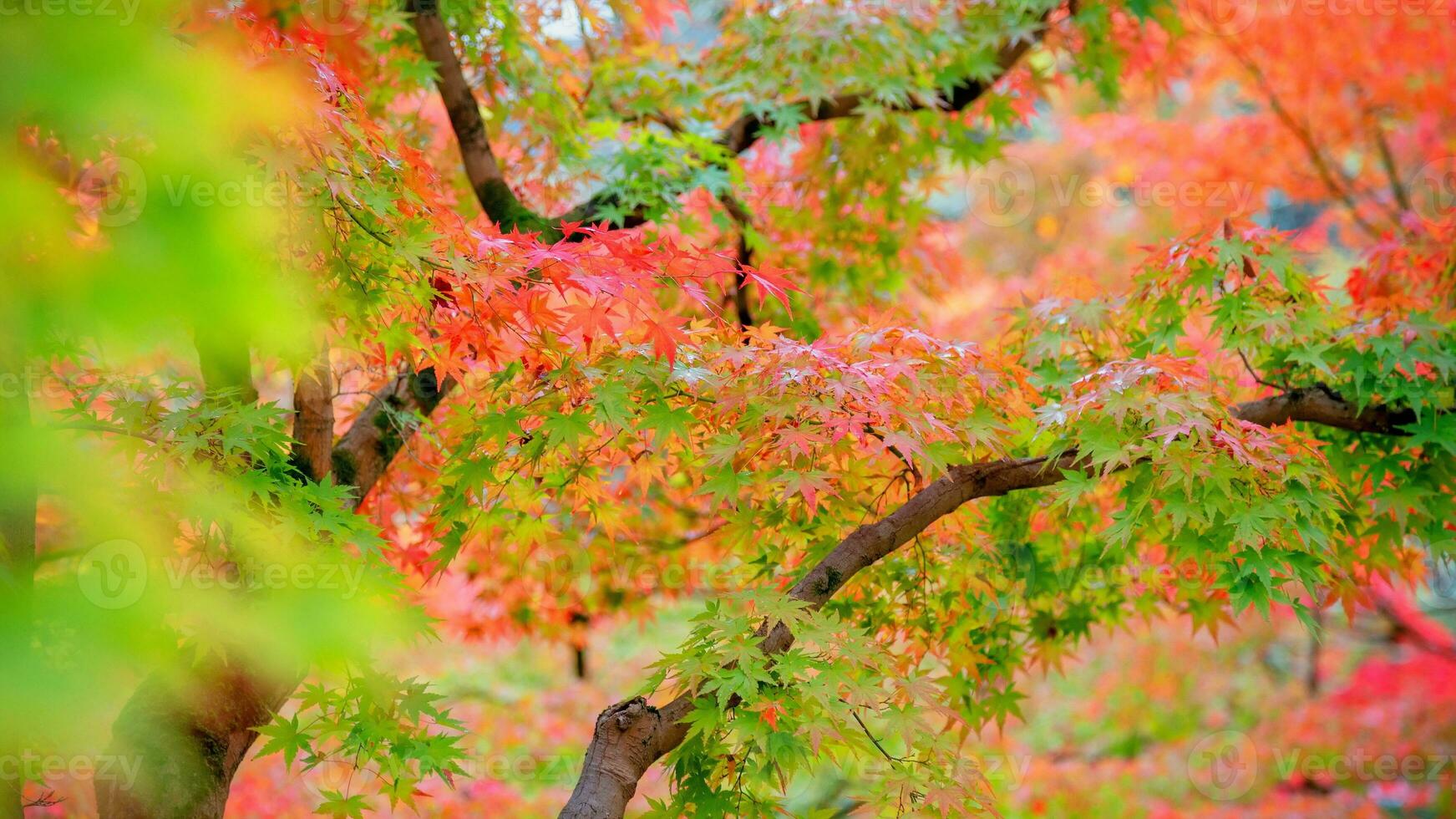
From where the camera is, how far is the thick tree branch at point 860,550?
8.47 ft

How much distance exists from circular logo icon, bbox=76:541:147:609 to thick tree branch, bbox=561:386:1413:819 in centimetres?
113

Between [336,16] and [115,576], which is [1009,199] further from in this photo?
[115,576]

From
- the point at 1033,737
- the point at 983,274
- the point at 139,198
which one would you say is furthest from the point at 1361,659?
the point at 139,198

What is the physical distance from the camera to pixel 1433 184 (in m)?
7.32

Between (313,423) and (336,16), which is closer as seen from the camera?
(313,423)

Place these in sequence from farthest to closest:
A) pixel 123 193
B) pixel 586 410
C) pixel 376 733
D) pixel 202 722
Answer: pixel 202 722 < pixel 376 733 < pixel 586 410 < pixel 123 193

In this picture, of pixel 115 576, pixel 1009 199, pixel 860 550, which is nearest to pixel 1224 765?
pixel 860 550

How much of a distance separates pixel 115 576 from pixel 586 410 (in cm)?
117

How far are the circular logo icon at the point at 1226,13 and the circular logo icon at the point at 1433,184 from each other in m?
1.57

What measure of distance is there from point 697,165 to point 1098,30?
2.15m

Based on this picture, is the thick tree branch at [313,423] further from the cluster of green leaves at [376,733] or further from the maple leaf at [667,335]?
the maple leaf at [667,335]

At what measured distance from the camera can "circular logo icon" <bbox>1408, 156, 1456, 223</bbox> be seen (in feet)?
23.2

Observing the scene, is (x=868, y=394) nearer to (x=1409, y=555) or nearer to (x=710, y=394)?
(x=710, y=394)

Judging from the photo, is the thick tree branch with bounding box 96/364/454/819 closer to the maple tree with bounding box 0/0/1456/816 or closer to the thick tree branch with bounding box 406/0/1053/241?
the maple tree with bounding box 0/0/1456/816
